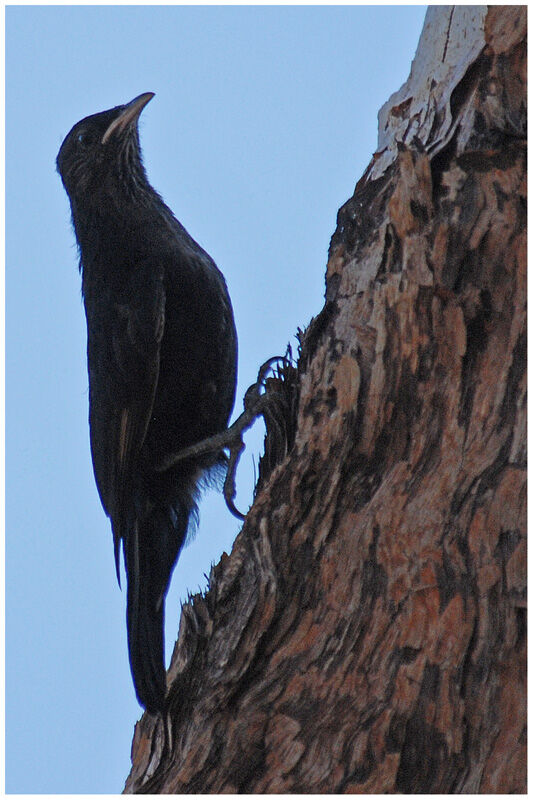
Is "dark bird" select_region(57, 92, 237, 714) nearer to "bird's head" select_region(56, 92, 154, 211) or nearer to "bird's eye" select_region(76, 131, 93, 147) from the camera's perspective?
"bird's head" select_region(56, 92, 154, 211)

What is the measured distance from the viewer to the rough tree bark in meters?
2.55

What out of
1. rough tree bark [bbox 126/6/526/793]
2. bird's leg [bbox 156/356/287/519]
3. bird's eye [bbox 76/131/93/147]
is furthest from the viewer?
bird's eye [bbox 76/131/93/147]

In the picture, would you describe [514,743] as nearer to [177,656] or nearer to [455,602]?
[455,602]

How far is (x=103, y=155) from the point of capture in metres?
4.85

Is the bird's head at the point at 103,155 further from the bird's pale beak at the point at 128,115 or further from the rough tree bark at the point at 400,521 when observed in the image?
the rough tree bark at the point at 400,521

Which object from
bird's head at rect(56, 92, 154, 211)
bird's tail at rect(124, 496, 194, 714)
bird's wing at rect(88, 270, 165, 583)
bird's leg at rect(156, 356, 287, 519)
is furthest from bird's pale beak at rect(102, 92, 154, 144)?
bird's tail at rect(124, 496, 194, 714)

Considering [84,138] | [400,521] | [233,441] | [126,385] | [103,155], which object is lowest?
[400,521]

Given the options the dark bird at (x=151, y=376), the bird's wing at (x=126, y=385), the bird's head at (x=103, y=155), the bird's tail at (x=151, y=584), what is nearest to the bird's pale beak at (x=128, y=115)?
the bird's head at (x=103, y=155)

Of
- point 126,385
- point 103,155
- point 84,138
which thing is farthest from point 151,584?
point 84,138

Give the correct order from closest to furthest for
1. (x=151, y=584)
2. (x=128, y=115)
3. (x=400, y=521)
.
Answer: (x=400, y=521) → (x=151, y=584) → (x=128, y=115)

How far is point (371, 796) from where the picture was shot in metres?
2.52

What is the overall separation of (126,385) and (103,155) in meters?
1.37

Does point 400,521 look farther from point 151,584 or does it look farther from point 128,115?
point 128,115

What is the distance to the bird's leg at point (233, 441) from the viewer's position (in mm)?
3793
